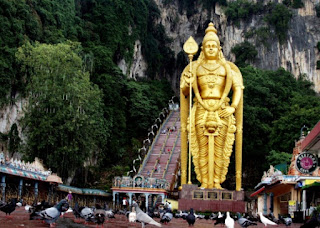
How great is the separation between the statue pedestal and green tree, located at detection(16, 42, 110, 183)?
879 cm

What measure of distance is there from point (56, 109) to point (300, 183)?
12992 mm

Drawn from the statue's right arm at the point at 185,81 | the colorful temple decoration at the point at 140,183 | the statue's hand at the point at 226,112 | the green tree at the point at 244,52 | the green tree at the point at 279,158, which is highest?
the green tree at the point at 244,52

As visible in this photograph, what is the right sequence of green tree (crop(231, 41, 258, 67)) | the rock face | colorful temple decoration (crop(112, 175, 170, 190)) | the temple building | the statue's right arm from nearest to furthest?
the temple building, the statue's right arm, colorful temple decoration (crop(112, 175, 170, 190)), the rock face, green tree (crop(231, 41, 258, 67))

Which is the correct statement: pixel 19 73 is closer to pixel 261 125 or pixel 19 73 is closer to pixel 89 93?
pixel 89 93

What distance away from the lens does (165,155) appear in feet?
104

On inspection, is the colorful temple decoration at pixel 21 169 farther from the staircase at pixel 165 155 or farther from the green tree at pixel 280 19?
the green tree at pixel 280 19

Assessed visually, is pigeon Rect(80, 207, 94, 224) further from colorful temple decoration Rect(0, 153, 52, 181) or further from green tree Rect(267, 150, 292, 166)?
green tree Rect(267, 150, 292, 166)

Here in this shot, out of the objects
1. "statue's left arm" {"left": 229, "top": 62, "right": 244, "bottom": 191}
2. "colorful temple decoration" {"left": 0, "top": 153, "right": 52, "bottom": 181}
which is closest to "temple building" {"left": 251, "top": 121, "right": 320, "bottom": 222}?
"statue's left arm" {"left": 229, "top": 62, "right": 244, "bottom": 191}

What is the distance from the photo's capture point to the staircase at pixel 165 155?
28.8 m

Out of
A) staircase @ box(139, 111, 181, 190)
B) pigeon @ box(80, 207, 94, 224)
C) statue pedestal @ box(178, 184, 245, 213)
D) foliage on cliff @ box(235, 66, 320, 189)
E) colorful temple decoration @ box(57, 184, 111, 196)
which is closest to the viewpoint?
pigeon @ box(80, 207, 94, 224)

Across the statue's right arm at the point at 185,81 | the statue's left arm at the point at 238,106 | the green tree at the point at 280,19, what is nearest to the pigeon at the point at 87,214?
the statue's right arm at the point at 185,81

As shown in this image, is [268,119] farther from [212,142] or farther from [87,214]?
[87,214]

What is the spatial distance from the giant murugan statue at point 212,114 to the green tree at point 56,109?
313 inches

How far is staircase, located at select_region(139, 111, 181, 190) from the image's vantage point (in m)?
28.8
